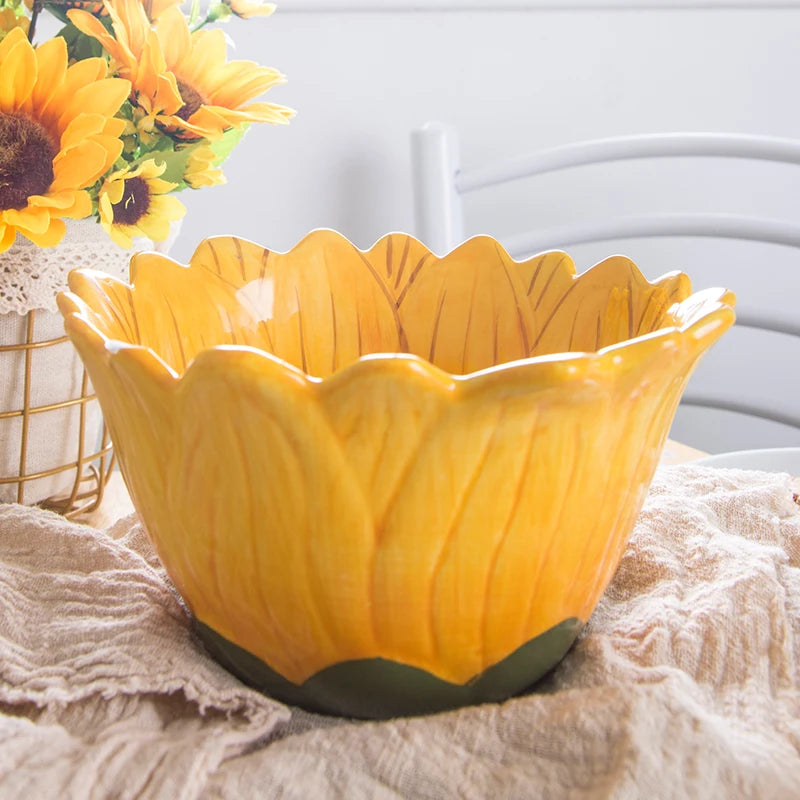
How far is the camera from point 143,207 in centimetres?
40

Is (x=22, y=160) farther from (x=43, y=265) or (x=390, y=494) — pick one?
(x=390, y=494)

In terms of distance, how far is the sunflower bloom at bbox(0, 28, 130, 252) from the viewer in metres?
0.35

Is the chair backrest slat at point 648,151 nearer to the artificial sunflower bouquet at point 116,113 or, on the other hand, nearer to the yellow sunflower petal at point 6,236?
the artificial sunflower bouquet at point 116,113

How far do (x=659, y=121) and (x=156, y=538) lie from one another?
85cm

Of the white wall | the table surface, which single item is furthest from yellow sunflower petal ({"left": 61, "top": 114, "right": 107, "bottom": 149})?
the white wall

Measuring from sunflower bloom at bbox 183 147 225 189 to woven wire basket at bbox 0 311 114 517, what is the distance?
0.28ft

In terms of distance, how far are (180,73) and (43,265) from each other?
100 mm

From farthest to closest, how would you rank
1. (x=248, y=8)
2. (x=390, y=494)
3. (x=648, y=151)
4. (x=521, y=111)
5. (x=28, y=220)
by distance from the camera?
(x=521, y=111) < (x=648, y=151) < (x=248, y=8) < (x=28, y=220) < (x=390, y=494)

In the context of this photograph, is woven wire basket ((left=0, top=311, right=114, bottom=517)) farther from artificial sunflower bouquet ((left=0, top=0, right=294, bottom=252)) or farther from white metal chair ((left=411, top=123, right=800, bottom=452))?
white metal chair ((left=411, top=123, right=800, bottom=452))

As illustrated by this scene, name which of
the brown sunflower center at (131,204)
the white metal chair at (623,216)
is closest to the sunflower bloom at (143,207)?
the brown sunflower center at (131,204)

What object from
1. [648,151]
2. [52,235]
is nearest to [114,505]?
[52,235]

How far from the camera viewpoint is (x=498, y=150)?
3.10ft

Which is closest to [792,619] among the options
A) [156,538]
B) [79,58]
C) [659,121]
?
[156,538]

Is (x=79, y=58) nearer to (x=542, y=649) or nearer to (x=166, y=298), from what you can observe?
(x=166, y=298)
